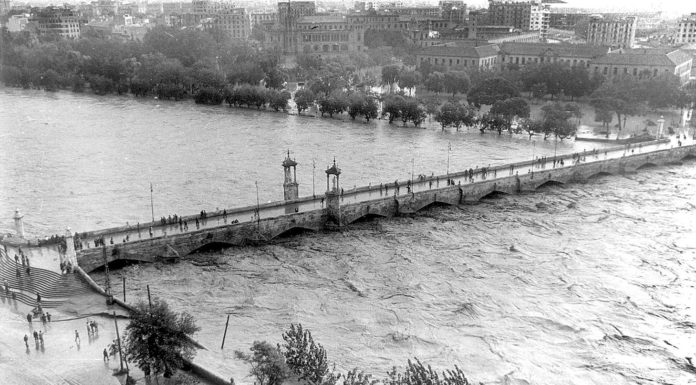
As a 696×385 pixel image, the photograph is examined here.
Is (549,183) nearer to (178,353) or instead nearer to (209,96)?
(178,353)

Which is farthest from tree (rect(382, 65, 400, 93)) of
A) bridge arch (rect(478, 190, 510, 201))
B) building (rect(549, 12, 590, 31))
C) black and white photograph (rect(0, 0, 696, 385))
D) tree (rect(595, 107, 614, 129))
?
building (rect(549, 12, 590, 31))

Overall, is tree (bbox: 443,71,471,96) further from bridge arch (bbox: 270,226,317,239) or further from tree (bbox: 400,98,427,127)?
bridge arch (bbox: 270,226,317,239)

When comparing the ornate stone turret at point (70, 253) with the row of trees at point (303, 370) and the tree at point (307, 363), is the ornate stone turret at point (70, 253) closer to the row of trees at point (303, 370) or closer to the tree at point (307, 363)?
the row of trees at point (303, 370)

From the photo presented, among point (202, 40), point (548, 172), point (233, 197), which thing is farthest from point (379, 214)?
point (202, 40)

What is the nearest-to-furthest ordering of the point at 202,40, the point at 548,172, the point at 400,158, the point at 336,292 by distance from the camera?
the point at 336,292, the point at 548,172, the point at 400,158, the point at 202,40

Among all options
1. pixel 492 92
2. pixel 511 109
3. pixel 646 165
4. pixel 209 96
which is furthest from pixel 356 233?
pixel 209 96

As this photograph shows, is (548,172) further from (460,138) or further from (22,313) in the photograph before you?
(22,313)

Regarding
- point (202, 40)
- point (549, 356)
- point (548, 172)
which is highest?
point (202, 40)
